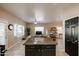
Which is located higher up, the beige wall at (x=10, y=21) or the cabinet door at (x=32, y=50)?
the beige wall at (x=10, y=21)

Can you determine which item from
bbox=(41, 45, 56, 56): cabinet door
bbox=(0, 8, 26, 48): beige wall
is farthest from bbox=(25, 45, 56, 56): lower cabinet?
bbox=(0, 8, 26, 48): beige wall

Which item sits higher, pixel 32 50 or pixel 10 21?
pixel 10 21

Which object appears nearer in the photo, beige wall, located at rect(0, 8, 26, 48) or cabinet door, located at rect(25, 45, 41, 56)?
cabinet door, located at rect(25, 45, 41, 56)

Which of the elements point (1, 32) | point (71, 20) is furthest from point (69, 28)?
point (1, 32)

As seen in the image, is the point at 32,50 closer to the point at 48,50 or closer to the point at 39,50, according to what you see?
the point at 39,50

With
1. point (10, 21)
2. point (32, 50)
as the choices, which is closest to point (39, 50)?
point (32, 50)

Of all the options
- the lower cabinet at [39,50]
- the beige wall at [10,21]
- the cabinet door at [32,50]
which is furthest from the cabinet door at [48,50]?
the beige wall at [10,21]

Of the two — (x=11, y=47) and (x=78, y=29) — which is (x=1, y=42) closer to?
(x=11, y=47)

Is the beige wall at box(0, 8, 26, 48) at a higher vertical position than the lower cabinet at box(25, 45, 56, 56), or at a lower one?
higher

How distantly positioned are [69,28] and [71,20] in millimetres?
331

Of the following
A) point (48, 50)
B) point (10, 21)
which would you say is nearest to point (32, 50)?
point (48, 50)

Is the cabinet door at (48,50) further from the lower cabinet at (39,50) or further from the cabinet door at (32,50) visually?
the cabinet door at (32,50)

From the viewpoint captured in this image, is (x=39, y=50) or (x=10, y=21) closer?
(x=39, y=50)

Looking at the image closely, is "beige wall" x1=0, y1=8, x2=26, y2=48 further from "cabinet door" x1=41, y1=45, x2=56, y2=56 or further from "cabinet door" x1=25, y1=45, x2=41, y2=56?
"cabinet door" x1=41, y1=45, x2=56, y2=56
